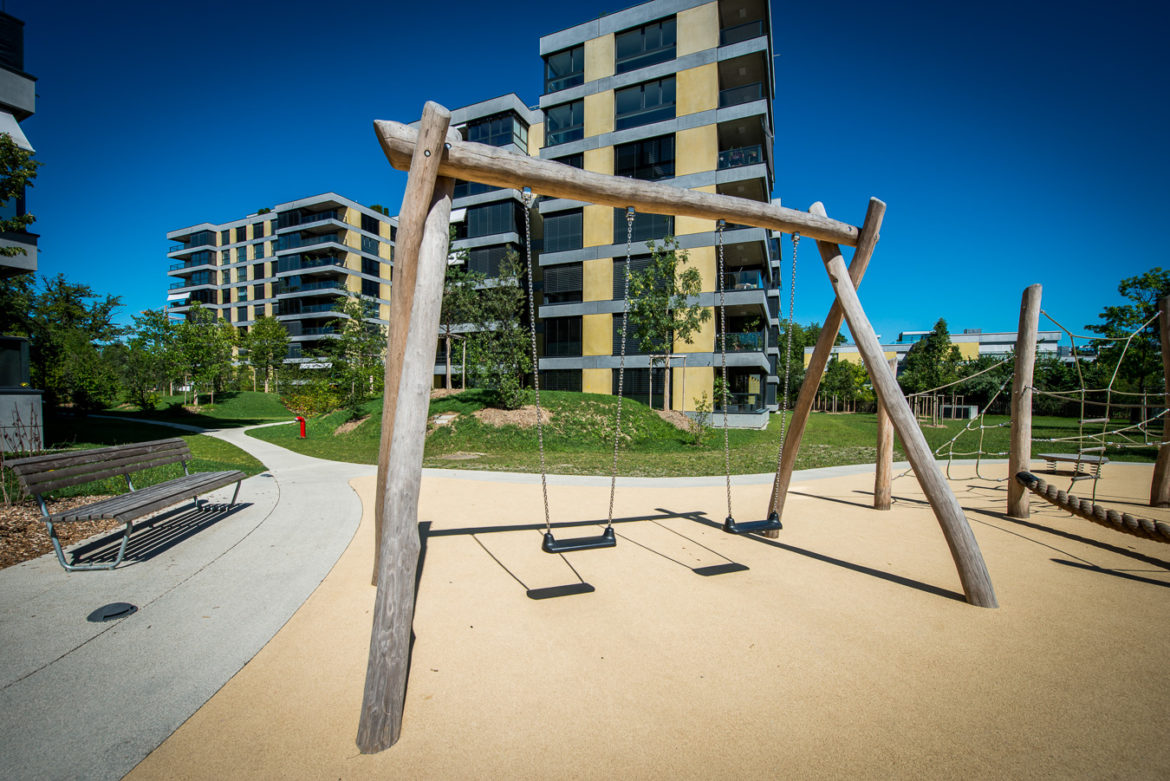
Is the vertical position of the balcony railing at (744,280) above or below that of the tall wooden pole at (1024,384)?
above

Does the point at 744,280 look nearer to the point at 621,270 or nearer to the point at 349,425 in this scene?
the point at 621,270

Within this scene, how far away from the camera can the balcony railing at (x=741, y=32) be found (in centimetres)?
2266

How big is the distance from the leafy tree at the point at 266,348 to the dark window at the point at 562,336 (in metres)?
31.3

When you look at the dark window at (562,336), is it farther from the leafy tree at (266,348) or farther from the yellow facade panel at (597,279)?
the leafy tree at (266,348)

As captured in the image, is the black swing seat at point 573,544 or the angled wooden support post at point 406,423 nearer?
the angled wooden support post at point 406,423

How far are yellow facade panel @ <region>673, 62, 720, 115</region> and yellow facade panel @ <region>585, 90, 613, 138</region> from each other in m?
3.66

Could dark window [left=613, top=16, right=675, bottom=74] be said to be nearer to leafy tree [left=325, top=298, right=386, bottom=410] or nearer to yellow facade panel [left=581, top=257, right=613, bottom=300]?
yellow facade panel [left=581, top=257, right=613, bottom=300]

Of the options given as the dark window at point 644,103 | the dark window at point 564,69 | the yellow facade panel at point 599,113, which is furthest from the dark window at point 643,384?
the dark window at point 564,69

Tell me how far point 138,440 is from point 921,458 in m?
21.3

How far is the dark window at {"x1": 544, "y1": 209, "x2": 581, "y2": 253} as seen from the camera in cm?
2683

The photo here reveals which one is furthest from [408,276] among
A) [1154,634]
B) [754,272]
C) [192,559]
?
[754,272]

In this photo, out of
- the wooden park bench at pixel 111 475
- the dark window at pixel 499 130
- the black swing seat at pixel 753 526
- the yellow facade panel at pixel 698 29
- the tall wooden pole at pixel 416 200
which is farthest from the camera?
the dark window at pixel 499 130

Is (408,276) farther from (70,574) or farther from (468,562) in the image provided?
(70,574)

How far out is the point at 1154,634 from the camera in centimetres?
347
